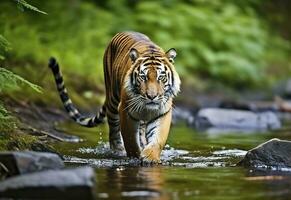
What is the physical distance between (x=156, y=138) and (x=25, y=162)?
244 centimetres

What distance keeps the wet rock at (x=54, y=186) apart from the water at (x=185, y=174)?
0.73 feet

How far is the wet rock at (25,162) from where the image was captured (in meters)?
6.50

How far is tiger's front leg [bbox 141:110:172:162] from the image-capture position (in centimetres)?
848

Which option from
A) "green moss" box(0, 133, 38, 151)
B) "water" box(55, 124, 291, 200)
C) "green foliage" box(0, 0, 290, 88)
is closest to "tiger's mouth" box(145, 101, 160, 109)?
"water" box(55, 124, 291, 200)

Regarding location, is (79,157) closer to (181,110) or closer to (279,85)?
(181,110)

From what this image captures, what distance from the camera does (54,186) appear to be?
5867mm

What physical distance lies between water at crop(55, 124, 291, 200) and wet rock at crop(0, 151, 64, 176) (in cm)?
48

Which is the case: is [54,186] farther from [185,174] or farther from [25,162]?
[185,174]

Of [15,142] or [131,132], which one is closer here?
[15,142]

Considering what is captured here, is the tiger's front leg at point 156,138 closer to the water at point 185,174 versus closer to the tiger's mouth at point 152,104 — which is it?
the water at point 185,174

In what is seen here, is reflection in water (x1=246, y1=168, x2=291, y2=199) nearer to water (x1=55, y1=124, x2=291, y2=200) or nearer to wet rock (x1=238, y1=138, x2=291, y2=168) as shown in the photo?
water (x1=55, y1=124, x2=291, y2=200)

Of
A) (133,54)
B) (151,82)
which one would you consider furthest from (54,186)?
(133,54)

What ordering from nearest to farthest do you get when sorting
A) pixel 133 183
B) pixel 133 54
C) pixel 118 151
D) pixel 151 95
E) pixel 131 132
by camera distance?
pixel 133 183 < pixel 151 95 < pixel 131 132 < pixel 133 54 < pixel 118 151

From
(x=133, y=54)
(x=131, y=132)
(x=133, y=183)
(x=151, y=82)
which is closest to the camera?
(x=133, y=183)
